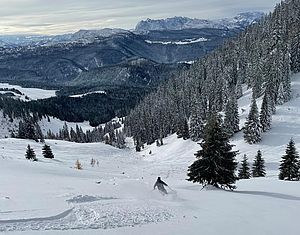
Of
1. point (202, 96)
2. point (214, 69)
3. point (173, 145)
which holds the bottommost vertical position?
point (173, 145)

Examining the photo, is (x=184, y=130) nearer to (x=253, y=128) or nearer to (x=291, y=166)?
(x=253, y=128)

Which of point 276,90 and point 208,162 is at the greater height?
point 208,162

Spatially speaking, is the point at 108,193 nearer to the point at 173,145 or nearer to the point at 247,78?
the point at 173,145

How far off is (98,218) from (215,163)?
39.5 ft

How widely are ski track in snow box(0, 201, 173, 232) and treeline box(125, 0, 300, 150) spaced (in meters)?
62.9

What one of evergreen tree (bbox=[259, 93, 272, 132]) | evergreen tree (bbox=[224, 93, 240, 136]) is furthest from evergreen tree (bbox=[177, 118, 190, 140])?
evergreen tree (bbox=[259, 93, 272, 132])

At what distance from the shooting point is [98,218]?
11.5 metres

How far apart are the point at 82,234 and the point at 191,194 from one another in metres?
8.68

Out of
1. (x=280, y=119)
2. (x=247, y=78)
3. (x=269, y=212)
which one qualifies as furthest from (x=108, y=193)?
(x=247, y=78)

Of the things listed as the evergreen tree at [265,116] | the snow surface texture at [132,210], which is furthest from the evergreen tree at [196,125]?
the snow surface texture at [132,210]

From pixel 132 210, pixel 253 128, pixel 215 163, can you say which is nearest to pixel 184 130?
pixel 253 128

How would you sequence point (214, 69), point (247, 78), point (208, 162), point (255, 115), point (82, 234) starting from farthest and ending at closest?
point (214, 69), point (247, 78), point (255, 115), point (208, 162), point (82, 234)

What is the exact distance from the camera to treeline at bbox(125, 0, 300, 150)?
8625cm

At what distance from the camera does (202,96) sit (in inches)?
4675
